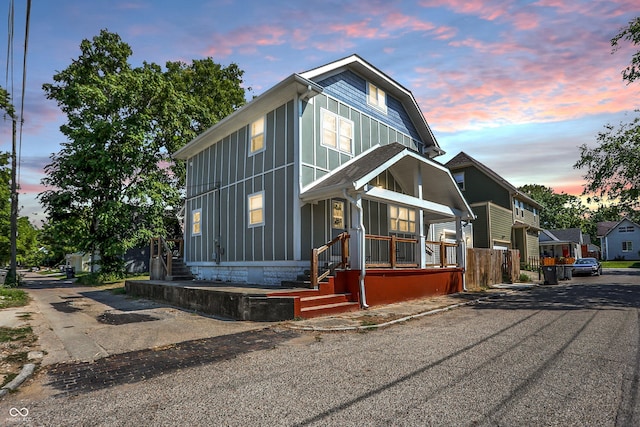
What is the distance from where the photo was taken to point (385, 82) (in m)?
16.4

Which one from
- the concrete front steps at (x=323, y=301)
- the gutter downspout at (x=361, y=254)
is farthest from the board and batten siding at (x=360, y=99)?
the concrete front steps at (x=323, y=301)

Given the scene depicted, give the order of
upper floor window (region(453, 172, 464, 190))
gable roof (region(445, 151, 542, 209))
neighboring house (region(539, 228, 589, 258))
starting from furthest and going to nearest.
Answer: neighboring house (region(539, 228, 589, 258)) < upper floor window (region(453, 172, 464, 190)) < gable roof (region(445, 151, 542, 209))

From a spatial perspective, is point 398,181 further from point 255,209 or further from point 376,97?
point 255,209

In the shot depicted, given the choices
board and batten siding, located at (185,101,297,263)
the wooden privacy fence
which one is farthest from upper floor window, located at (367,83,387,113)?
the wooden privacy fence

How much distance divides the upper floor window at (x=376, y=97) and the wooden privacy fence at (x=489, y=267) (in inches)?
307

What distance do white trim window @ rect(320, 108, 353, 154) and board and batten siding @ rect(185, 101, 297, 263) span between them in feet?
4.48

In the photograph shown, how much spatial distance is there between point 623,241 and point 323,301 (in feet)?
232

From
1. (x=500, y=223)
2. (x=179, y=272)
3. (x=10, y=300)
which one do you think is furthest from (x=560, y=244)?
(x=10, y=300)

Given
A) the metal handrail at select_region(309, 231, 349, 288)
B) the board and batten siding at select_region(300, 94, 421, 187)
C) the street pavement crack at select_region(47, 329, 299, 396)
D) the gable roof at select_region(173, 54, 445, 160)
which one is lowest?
the street pavement crack at select_region(47, 329, 299, 396)

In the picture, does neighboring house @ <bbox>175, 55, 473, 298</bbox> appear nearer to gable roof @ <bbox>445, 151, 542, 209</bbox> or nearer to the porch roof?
the porch roof

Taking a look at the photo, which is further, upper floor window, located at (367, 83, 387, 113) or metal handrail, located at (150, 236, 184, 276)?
metal handrail, located at (150, 236, 184, 276)

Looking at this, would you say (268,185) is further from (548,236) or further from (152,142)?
(548,236)

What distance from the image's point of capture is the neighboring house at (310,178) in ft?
39.7

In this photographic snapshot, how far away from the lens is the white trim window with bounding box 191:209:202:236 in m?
17.9
